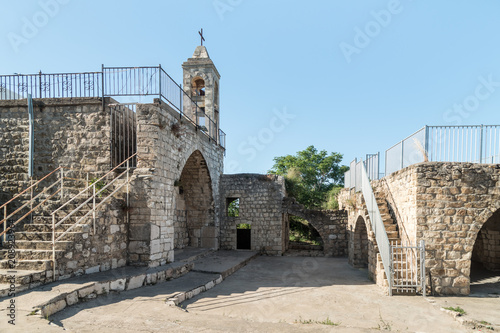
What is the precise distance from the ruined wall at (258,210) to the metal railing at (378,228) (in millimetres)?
5219

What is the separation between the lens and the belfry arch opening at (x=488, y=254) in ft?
30.0

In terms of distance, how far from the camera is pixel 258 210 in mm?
14219

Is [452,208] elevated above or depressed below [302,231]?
above

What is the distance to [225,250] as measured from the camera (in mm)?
13852

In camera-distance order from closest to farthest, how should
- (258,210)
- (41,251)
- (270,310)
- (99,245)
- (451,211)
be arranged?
(41,251) < (270,310) < (99,245) < (451,211) < (258,210)

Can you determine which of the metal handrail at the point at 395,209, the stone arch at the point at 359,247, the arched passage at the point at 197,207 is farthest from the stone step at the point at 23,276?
the stone arch at the point at 359,247

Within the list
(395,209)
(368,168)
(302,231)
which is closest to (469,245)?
(395,209)

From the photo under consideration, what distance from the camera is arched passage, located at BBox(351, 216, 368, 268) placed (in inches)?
430

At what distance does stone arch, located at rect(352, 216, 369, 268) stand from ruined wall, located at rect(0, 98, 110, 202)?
796cm

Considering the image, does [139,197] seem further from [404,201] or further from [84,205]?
[404,201]

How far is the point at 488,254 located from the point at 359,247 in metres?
3.68

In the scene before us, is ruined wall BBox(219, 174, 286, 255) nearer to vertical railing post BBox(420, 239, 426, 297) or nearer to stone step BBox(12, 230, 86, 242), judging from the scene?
vertical railing post BBox(420, 239, 426, 297)

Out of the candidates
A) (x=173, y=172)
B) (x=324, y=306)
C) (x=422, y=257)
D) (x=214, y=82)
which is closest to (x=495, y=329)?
(x=422, y=257)

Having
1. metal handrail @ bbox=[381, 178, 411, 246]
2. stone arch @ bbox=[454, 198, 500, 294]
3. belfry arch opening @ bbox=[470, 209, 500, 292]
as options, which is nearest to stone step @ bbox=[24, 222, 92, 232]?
metal handrail @ bbox=[381, 178, 411, 246]
